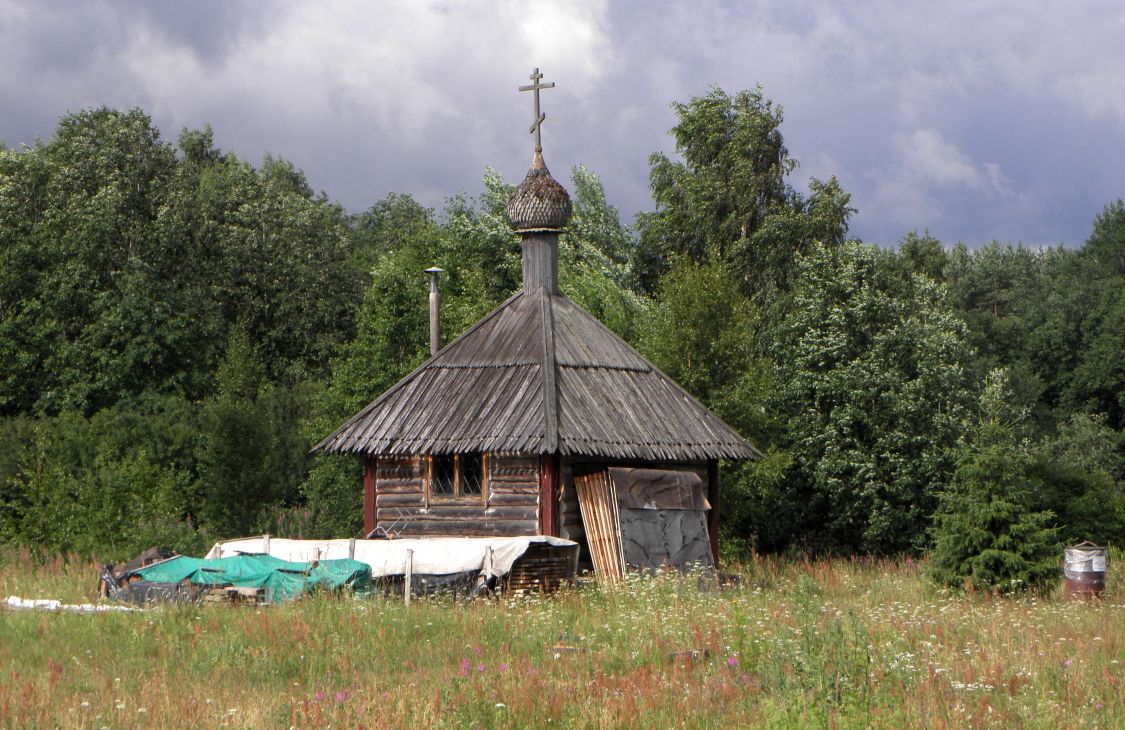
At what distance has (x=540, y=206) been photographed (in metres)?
22.0

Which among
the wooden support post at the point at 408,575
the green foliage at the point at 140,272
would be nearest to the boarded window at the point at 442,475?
the wooden support post at the point at 408,575

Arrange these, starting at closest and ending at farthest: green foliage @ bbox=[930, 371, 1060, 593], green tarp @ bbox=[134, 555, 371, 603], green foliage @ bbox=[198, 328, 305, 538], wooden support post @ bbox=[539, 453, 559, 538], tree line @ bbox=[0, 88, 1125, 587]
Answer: green tarp @ bbox=[134, 555, 371, 603], green foliage @ bbox=[930, 371, 1060, 593], wooden support post @ bbox=[539, 453, 559, 538], tree line @ bbox=[0, 88, 1125, 587], green foliage @ bbox=[198, 328, 305, 538]

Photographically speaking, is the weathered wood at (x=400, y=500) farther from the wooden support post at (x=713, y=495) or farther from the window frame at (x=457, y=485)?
the wooden support post at (x=713, y=495)

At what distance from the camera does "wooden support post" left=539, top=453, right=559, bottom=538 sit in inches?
734

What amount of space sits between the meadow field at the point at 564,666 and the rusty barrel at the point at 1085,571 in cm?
266

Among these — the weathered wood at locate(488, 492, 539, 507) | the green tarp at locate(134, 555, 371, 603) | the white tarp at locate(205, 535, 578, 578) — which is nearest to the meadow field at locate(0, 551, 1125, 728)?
the green tarp at locate(134, 555, 371, 603)

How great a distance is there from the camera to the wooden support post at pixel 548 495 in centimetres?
1864

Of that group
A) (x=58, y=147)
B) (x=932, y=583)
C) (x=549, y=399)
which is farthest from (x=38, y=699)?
(x=58, y=147)

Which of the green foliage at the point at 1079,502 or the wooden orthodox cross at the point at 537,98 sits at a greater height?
the wooden orthodox cross at the point at 537,98

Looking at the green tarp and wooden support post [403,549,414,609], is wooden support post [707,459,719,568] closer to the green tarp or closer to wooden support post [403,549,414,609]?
wooden support post [403,549,414,609]

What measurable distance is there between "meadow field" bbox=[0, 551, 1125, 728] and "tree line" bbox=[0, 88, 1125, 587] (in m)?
6.54

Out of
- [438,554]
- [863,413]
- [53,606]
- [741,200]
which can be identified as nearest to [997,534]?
[438,554]

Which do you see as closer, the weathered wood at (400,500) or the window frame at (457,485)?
the window frame at (457,485)

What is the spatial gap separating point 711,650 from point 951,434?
67.2 ft
